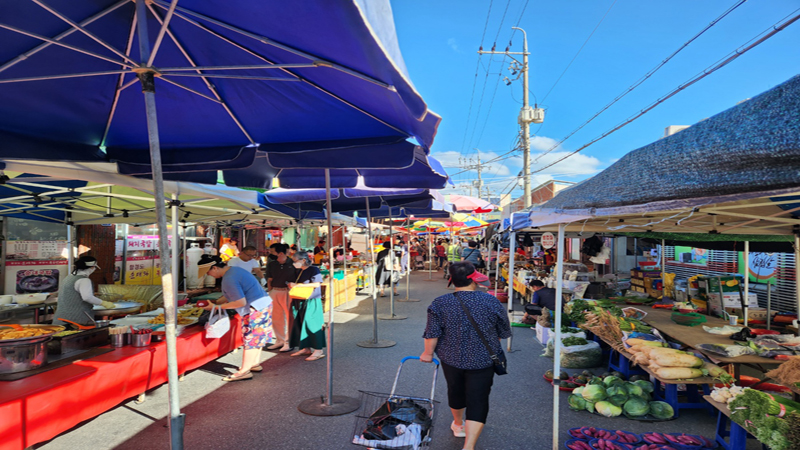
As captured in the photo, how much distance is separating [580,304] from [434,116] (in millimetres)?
6120

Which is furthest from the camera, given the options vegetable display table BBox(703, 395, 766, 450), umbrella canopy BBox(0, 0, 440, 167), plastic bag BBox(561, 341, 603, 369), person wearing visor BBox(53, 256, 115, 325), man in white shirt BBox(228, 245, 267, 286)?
man in white shirt BBox(228, 245, 267, 286)

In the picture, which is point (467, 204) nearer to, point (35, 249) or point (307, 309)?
point (307, 309)

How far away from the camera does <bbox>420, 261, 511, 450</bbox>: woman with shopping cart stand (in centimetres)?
383

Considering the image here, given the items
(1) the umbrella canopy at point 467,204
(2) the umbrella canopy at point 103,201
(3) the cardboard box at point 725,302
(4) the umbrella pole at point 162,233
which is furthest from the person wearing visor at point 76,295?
(3) the cardboard box at point 725,302


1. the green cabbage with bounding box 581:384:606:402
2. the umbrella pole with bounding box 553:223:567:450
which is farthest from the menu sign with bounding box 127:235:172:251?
the green cabbage with bounding box 581:384:606:402

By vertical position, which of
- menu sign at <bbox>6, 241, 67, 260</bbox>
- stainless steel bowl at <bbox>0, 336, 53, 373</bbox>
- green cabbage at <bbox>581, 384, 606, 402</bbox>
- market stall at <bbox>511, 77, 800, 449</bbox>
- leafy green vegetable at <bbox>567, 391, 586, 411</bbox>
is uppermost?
market stall at <bbox>511, 77, 800, 449</bbox>

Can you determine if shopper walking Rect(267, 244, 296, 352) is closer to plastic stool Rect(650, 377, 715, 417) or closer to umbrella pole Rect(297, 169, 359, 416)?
umbrella pole Rect(297, 169, 359, 416)

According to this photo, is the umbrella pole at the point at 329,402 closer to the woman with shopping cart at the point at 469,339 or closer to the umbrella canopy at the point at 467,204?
the woman with shopping cart at the point at 469,339

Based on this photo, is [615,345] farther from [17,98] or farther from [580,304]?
[17,98]

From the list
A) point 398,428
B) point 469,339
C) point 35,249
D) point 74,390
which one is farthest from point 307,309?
point 35,249

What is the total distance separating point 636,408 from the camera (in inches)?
185

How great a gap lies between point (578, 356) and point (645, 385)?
1.41 meters

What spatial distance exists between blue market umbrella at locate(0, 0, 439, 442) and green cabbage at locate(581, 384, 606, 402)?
358 cm

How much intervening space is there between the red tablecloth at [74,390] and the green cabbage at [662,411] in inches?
222
